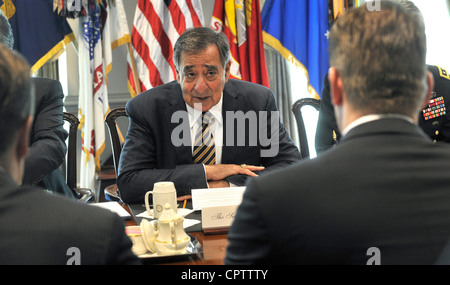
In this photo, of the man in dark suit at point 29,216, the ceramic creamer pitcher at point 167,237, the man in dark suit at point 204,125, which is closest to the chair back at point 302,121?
the man in dark suit at point 204,125

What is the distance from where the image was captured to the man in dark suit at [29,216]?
843 mm

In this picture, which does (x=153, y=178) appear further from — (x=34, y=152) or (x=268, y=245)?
(x=268, y=245)

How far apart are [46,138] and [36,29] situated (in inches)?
73.0

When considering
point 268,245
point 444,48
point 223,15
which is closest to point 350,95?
point 268,245

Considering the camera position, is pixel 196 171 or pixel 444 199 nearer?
pixel 444 199

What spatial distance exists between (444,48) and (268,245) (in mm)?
3979

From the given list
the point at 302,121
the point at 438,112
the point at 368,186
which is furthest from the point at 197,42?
the point at 368,186

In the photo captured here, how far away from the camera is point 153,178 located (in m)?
2.32

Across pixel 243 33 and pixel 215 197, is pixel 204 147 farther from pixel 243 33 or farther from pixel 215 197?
pixel 243 33

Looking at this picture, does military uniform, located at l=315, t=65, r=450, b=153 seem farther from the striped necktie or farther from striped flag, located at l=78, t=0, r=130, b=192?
striped flag, located at l=78, t=0, r=130, b=192

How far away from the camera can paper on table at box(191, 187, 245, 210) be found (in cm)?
189

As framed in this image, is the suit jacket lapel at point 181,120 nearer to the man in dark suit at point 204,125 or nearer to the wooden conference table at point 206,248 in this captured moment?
the man in dark suit at point 204,125
